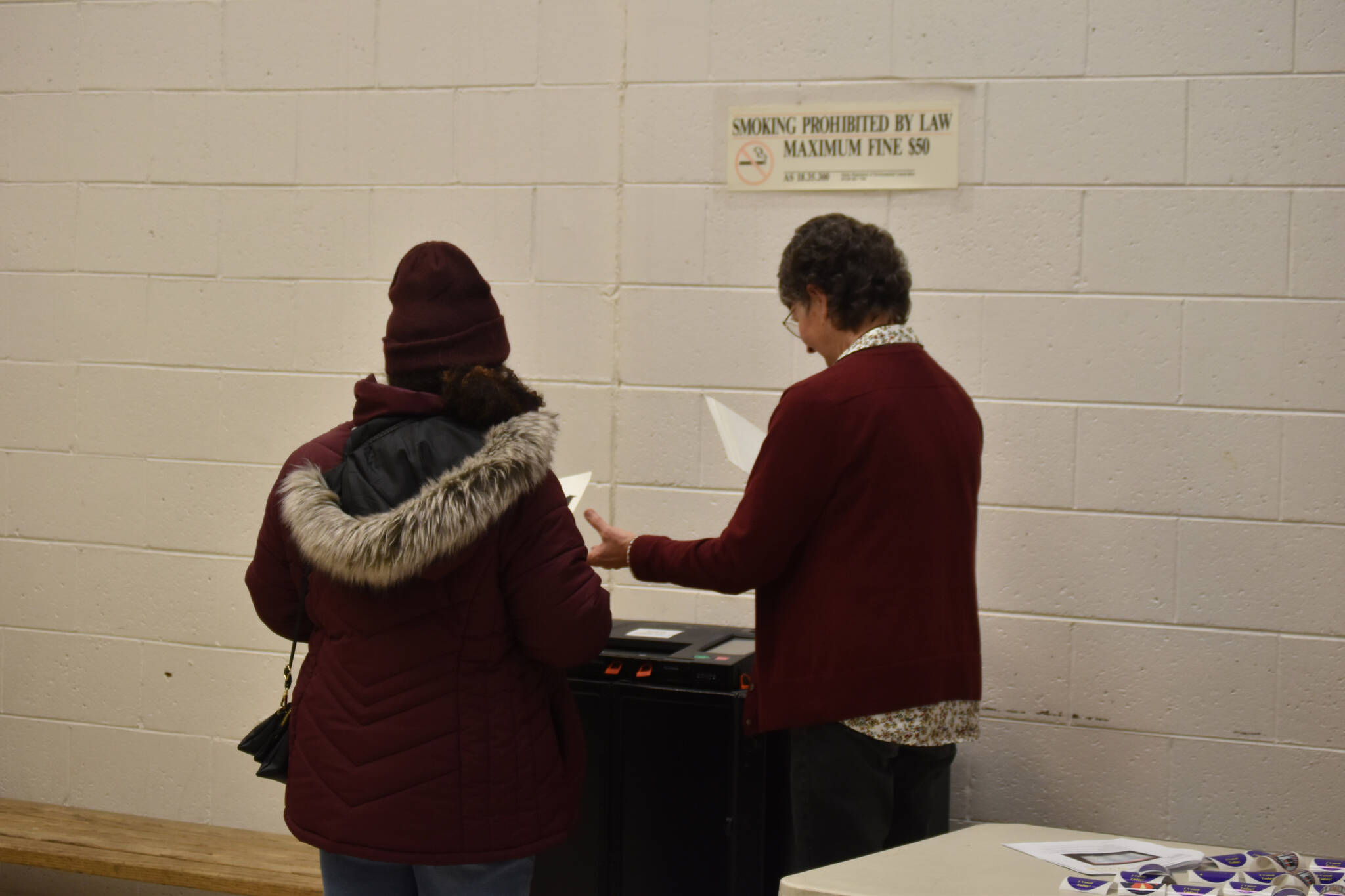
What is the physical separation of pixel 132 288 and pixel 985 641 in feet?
7.67

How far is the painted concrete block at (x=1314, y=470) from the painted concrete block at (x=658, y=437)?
129 cm

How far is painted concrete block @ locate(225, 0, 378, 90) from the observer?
3.02 m

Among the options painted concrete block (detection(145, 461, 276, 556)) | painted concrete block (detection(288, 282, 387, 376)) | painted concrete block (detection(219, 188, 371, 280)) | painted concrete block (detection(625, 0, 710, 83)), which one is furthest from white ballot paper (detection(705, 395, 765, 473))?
painted concrete block (detection(145, 461, 276, 556))

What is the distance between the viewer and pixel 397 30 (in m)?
3.00

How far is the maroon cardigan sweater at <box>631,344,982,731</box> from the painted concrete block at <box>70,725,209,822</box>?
186 cm

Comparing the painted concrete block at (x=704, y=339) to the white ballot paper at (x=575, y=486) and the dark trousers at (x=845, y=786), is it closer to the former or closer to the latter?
the white ballot paper at (x=575, y=486)

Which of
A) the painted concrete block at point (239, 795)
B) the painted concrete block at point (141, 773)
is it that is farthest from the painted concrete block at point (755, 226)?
the painted concrete block at point (141, 773)

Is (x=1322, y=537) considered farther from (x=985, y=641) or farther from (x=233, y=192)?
(x=233, y=192)

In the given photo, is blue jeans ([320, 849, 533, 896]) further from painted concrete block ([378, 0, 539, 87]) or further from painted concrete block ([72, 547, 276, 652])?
painted concrete block ([378, 0, 539, 87])

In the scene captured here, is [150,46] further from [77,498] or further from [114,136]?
[77,498]

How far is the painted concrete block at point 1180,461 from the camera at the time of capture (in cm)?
258

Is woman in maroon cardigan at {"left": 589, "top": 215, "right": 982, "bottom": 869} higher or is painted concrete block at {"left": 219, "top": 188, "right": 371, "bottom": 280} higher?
painted concrete block at {"left": 219, "top": 188, "right": 371, "bottom": 280}

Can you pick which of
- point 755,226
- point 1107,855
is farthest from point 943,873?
point 755,226

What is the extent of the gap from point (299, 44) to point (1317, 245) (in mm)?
2438
